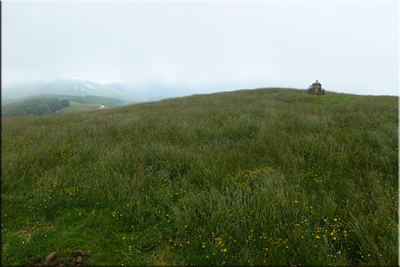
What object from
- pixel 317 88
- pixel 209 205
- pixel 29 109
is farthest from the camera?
pixel 29 109

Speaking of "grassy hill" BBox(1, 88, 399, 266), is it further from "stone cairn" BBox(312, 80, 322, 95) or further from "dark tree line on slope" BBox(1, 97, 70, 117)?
"dark tree line on slope" BBox(1, 97, 70, 117)

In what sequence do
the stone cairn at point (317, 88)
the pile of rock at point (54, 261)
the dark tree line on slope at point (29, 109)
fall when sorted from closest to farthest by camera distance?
the pile of rock at point (54, 261) < the stone cairn at point (317, 88) < the dark tree line on slope at point (29, 109)

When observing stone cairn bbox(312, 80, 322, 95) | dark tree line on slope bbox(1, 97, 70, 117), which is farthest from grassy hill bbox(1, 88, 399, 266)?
dark tree line on slope bbox(1, 97, 70, 117)

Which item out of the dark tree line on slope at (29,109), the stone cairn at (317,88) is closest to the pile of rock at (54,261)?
the stone cairn at (317,88)

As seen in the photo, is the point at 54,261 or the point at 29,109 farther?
the point at 29,109

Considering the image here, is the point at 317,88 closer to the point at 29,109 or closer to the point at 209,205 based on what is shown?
the point at 209,205

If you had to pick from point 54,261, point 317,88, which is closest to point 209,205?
point 54,261

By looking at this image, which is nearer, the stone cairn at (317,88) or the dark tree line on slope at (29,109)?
the stone cairn at (317,88)

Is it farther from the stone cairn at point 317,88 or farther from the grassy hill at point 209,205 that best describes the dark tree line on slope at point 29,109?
the stone cairn at point 317,88

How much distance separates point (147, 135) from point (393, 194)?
18.1 feet

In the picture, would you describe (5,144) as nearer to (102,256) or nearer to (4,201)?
(4,201)

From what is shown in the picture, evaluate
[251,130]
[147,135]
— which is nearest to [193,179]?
[147,135]

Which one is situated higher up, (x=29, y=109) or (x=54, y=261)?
(x=54, y=261)

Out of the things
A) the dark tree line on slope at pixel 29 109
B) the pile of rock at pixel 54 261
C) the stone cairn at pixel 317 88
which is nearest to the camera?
the pile of rock at pixel 54 261
